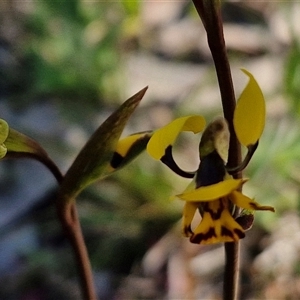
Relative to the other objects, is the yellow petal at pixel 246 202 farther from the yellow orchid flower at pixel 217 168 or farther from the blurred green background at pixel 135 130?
the blurred green background at pixel 135 130

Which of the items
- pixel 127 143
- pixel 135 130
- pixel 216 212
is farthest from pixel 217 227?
pixel 135 130

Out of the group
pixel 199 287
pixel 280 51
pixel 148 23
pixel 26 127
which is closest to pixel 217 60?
pixel 199 287

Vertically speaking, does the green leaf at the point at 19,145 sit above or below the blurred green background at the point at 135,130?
above

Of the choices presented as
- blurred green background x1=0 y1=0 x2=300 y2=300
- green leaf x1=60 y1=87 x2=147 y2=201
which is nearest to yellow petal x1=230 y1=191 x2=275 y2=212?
green leaf x1=60 y1=87 x2=147 y2=201

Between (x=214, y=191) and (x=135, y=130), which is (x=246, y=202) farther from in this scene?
(x=135, y=130)

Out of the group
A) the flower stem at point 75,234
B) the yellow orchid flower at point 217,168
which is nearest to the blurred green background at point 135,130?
the flower stem at point 75,234

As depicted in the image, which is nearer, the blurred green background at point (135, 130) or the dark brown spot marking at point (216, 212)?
the dark brown spot marking at point (216, 212)
